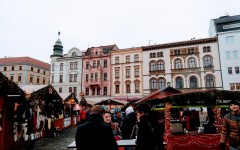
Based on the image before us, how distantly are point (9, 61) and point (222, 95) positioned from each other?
6188cm

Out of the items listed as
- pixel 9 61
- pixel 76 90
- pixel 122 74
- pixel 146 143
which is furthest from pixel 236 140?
pixel 9 61

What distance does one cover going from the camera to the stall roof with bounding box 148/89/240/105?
26.7ft

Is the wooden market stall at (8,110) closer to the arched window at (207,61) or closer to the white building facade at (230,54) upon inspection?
the arched window at (207,61)

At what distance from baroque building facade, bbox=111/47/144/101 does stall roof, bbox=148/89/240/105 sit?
2782 centimetres

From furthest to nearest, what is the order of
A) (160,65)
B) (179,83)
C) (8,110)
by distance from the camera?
(160,65)
(179,83)
(8,110)

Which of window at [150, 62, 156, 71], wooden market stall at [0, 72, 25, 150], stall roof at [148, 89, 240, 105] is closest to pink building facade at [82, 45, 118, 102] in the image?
window at [150, 62, 156, 71]

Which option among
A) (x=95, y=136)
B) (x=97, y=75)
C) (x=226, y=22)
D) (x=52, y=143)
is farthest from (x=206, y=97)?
(x=97, y=75)

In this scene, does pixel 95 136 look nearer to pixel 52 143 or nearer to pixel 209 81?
pixel 52 143

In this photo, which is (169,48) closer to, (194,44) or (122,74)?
(194,44)

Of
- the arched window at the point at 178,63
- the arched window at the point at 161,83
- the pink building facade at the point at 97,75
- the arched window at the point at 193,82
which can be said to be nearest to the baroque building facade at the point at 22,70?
the pink building facade at the point at 97,75

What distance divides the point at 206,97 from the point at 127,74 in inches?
1198

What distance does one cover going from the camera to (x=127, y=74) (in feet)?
127

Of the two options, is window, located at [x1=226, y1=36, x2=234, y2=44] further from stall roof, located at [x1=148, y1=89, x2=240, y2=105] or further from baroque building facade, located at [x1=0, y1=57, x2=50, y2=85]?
baroque building facade, located at [x1=0, y1=57, x2=50, y2=85]

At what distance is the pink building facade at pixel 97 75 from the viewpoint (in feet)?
130
